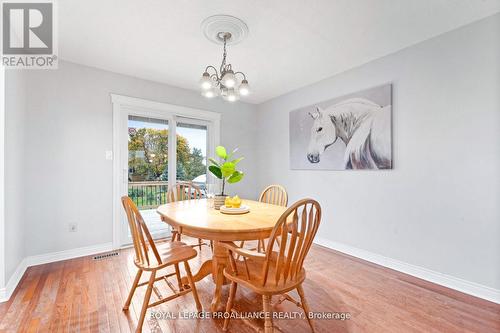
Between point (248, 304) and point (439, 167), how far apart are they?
2242 millimetres

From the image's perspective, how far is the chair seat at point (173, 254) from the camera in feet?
5.24

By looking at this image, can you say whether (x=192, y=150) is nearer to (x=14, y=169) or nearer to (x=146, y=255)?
(x=14, y=169)

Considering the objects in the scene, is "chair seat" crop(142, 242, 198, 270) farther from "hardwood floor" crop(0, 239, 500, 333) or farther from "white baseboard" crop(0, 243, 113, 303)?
"white baseboard" crop(0, 243, 113, 303)

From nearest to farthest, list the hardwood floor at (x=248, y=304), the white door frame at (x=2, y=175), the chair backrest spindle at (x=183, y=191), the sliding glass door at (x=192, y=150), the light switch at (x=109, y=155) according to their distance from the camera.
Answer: the hardwood floor at (x=248, y=304)
the white door frame at (x=2, y=175)
the chair backrest spindle at (x=183, y=191)
the light switch at (x=109, y=155)
the sliding glass door at (x=192, y=150)

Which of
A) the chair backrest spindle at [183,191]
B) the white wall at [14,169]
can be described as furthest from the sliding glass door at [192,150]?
the white wall at [14,169]

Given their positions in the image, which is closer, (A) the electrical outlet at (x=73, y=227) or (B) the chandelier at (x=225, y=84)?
(B) the chandelier at (x=225, y=84)

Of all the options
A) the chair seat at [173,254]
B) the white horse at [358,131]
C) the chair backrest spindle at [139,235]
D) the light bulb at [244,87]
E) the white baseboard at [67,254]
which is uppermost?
the light bulb at [244,87]

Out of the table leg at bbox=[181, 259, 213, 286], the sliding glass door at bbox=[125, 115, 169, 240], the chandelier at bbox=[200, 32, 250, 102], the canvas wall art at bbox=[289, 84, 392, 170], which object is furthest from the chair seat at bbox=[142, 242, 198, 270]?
the canvas wall art at bbox=[289, 84, 392, 170]

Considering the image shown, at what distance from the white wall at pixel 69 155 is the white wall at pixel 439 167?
324cm

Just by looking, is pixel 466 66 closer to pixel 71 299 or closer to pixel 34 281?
pixel 71 299

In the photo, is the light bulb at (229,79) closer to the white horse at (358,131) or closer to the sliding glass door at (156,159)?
the sliding glass door at (156,159)

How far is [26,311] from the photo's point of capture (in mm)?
1717

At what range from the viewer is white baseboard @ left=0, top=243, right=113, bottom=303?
1.90 m

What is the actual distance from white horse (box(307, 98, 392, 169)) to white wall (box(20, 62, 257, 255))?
272 centimetres
